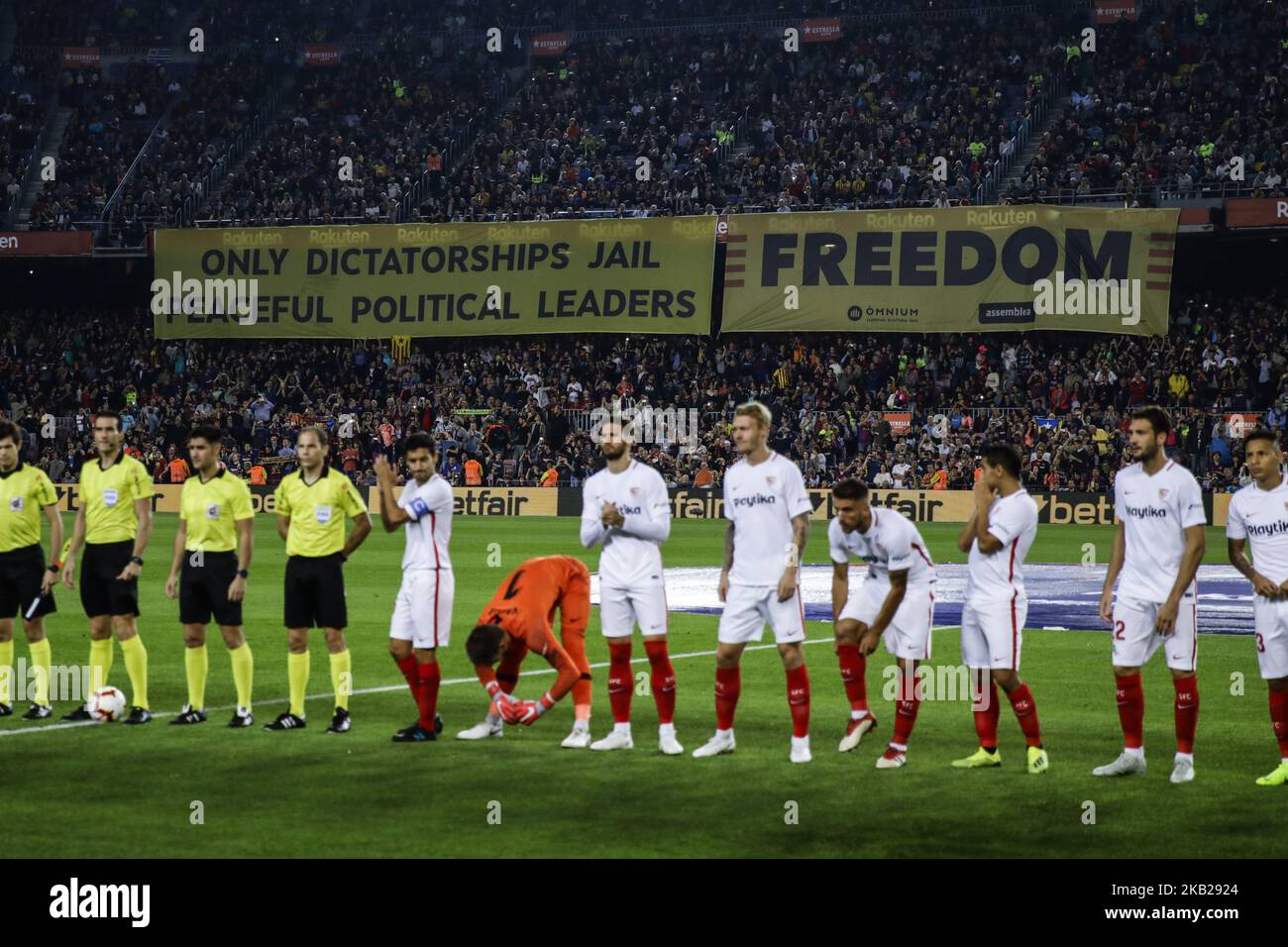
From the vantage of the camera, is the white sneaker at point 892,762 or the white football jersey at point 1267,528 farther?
the white sneaker at point 892,762

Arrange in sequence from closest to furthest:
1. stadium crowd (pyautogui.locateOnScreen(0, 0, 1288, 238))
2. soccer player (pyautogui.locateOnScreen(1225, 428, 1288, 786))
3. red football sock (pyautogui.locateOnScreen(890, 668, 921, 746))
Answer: soccer player (pyautogui.locateOnScreen(1225, 428, 1288, 786)), red football sock (pyautogui.locateOnScreen(890, 668, 921, 746)), stadium crowd (pyautogui.locateOnScreen(0, 0, 1288, 238))

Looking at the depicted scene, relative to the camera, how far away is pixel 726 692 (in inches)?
437

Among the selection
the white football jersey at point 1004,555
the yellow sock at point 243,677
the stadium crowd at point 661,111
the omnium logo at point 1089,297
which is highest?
the stadium crowd at point 661,111

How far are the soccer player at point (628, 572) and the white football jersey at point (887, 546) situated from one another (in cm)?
123

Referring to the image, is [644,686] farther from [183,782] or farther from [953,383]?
[953,383]

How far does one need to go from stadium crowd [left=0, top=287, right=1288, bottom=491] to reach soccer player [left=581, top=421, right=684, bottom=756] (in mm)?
28216

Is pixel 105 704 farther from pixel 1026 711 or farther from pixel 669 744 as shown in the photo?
pixel 1026 711

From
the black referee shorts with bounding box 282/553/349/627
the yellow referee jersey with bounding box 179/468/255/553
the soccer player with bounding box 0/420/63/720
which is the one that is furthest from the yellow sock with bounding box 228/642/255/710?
the soccer player with bounding box 0/420/63/720

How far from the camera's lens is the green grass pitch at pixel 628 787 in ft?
27.9

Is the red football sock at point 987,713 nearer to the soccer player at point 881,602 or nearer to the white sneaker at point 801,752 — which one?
the soccer player at point 881,602

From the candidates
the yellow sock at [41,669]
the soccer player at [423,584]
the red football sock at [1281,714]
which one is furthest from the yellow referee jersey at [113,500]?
the red football sock at [1281,714]

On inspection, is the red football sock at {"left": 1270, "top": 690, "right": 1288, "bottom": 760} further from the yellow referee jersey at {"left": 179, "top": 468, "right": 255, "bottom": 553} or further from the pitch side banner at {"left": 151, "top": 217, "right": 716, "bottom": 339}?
the pitch side banner at {"left": 151, "top": 217, "right": 716, "bottom": 339}

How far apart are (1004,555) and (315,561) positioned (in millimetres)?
5007

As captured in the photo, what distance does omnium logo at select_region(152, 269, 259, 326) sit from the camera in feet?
158
